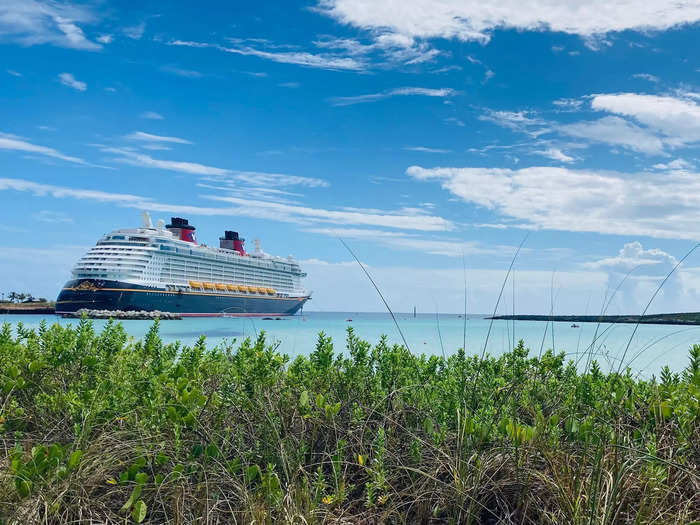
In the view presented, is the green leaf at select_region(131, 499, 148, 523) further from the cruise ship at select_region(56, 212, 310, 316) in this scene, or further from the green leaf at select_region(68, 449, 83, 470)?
the cruise ship at select_region(56, 212, 310, 316)

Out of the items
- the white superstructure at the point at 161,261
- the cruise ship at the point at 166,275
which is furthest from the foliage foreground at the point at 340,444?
the white superstructure at the point at 161,261

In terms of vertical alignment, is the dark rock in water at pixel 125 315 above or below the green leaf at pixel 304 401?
below

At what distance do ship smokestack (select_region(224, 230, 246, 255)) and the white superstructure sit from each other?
2.64 feet

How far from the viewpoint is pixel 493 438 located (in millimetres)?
2965

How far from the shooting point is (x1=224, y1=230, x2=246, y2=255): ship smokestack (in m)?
69.4

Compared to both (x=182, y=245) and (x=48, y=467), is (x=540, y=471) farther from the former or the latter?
(x=182, y=245)

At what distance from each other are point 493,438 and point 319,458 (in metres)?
1.11

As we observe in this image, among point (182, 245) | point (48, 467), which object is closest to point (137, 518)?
point (48, 467)

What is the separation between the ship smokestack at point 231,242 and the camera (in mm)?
69375

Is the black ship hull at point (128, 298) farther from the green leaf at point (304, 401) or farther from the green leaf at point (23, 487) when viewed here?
the green leaf at point (23, 487)

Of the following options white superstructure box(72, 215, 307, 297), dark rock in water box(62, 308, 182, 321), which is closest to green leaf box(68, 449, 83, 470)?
dark rock in water box(62, 308, 182, 321)

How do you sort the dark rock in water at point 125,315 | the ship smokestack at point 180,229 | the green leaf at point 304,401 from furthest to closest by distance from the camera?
the ship smokestack at point 180,229, the dark rock in water at point 125,315, the green leaf at point 304,401

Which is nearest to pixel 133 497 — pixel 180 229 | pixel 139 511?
pixel 139 511

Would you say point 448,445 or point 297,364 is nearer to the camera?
point 448,445
